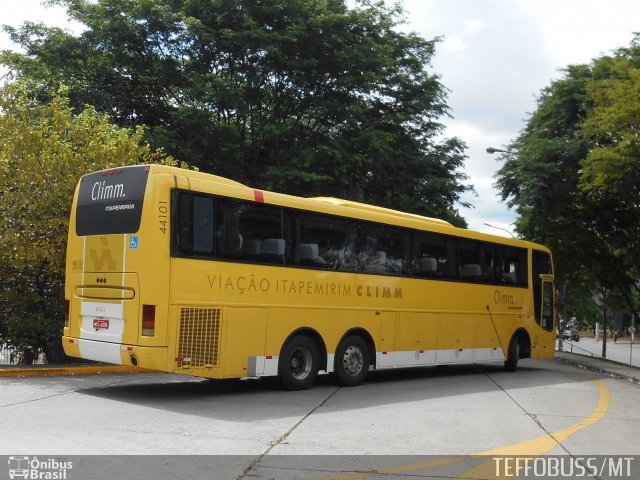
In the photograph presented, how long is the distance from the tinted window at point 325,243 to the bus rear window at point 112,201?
3057 mm

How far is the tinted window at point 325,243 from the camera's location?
41.3 feet

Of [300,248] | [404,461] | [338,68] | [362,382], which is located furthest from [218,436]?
[338,68]

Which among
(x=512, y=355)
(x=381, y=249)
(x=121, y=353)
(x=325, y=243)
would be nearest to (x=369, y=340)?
(x=381, y=249)

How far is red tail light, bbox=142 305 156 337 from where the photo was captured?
10.1m

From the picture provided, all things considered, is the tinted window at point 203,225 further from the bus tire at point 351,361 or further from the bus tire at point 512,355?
the bus tire at point 512,355

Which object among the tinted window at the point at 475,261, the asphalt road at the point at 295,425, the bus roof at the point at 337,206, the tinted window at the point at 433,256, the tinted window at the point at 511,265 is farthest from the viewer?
the tinted window at the point at 511,265

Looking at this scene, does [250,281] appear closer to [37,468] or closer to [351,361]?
[351,361]

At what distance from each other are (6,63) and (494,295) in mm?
18018

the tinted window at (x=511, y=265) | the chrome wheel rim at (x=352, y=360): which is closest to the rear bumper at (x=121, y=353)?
the chrome wheel rim at (x=352, y=360)

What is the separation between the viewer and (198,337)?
10.6 meters

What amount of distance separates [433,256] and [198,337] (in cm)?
672

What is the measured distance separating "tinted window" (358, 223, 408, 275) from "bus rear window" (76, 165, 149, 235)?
478cm

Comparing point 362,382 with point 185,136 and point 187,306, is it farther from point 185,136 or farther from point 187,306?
point 185,136

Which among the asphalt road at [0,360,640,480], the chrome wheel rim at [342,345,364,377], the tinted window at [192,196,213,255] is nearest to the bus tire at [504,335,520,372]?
the asphalt road at [0,360,640,480]
